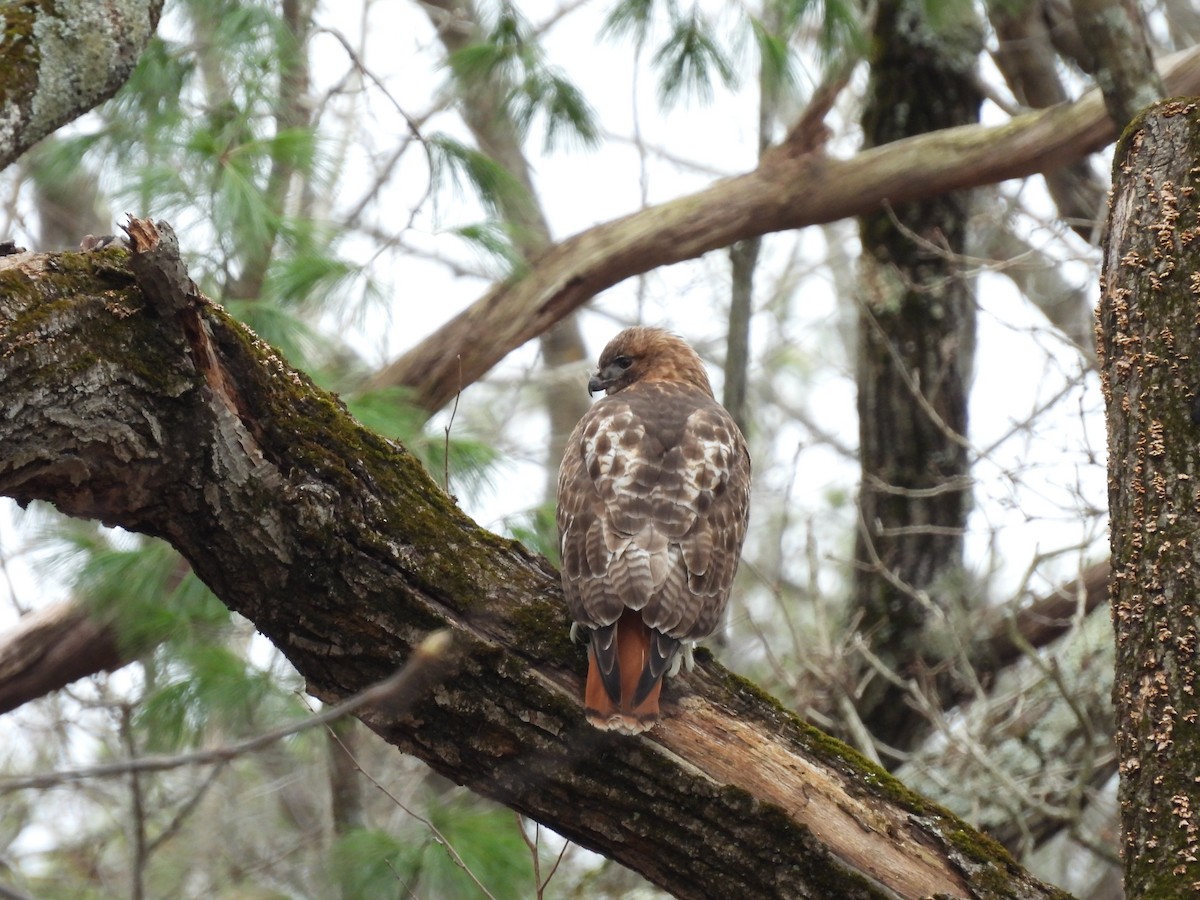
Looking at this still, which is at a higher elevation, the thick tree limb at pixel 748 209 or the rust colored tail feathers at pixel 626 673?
the thick tree limb at pixel 748 209

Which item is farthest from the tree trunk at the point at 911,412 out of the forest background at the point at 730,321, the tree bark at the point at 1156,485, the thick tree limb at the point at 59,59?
the thick tree limb at the point at 59,59

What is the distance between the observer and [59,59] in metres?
3.93

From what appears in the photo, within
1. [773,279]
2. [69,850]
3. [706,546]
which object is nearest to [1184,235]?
[706,546]

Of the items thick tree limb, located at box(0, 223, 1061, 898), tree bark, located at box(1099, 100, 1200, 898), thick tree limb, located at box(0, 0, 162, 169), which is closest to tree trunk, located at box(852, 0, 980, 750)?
tree bark, located at box(1099, 100, 1200, 898)

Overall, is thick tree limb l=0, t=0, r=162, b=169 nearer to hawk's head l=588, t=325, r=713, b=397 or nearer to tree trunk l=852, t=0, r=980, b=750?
hawk's head l=588, t=325, r=713, b=397

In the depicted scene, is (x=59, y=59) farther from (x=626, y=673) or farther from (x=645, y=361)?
(x=626, y=673)

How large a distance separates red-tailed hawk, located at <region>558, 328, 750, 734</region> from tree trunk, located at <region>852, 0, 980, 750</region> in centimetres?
221

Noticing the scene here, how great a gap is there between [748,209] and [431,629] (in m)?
3.34

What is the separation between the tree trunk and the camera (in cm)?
640

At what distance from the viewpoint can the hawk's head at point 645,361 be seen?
5.11m

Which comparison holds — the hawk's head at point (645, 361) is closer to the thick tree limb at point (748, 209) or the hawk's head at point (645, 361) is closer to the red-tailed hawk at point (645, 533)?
the thick tree limb at point (748, 209)

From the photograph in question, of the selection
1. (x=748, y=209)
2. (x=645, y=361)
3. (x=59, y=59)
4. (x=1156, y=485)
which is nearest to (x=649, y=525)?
(x=1156, y=485)

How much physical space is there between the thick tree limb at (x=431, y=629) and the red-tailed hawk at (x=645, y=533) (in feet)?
0.33

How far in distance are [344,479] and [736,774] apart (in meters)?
1.10
